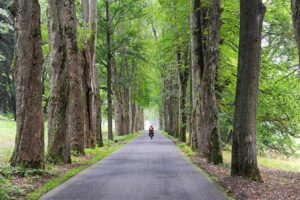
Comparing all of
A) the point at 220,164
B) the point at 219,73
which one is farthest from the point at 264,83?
the point at 220,164

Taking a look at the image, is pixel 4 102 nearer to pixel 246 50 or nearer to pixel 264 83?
pixel 264 83

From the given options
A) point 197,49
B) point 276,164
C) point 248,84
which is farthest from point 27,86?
point 276,164

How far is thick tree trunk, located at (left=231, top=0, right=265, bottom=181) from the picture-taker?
13547mm

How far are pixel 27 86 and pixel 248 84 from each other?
672 centimetres

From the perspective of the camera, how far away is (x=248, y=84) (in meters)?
13.6

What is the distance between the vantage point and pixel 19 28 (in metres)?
13.9

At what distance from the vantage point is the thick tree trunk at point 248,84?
13547mm

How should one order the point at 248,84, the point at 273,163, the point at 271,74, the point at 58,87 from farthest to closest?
1. the point at 271,74
2. the point at 273,163
3. the point at 58,87
4. the point at 248,84

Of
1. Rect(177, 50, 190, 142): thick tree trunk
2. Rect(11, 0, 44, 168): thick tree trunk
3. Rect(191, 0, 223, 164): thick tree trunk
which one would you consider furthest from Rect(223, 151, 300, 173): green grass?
Rect(177, 50, 190, 142): thick tree trunk

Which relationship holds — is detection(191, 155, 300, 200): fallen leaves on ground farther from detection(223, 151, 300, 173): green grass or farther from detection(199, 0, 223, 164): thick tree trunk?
detection(223, 151, 300, 173): green grass

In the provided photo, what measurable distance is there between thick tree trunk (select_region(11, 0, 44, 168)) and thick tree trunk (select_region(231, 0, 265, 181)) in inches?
245

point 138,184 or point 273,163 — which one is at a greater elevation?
point 138,184

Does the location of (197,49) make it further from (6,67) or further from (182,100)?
(6,67)

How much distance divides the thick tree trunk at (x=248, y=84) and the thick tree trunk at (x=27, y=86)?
6.23 metres
